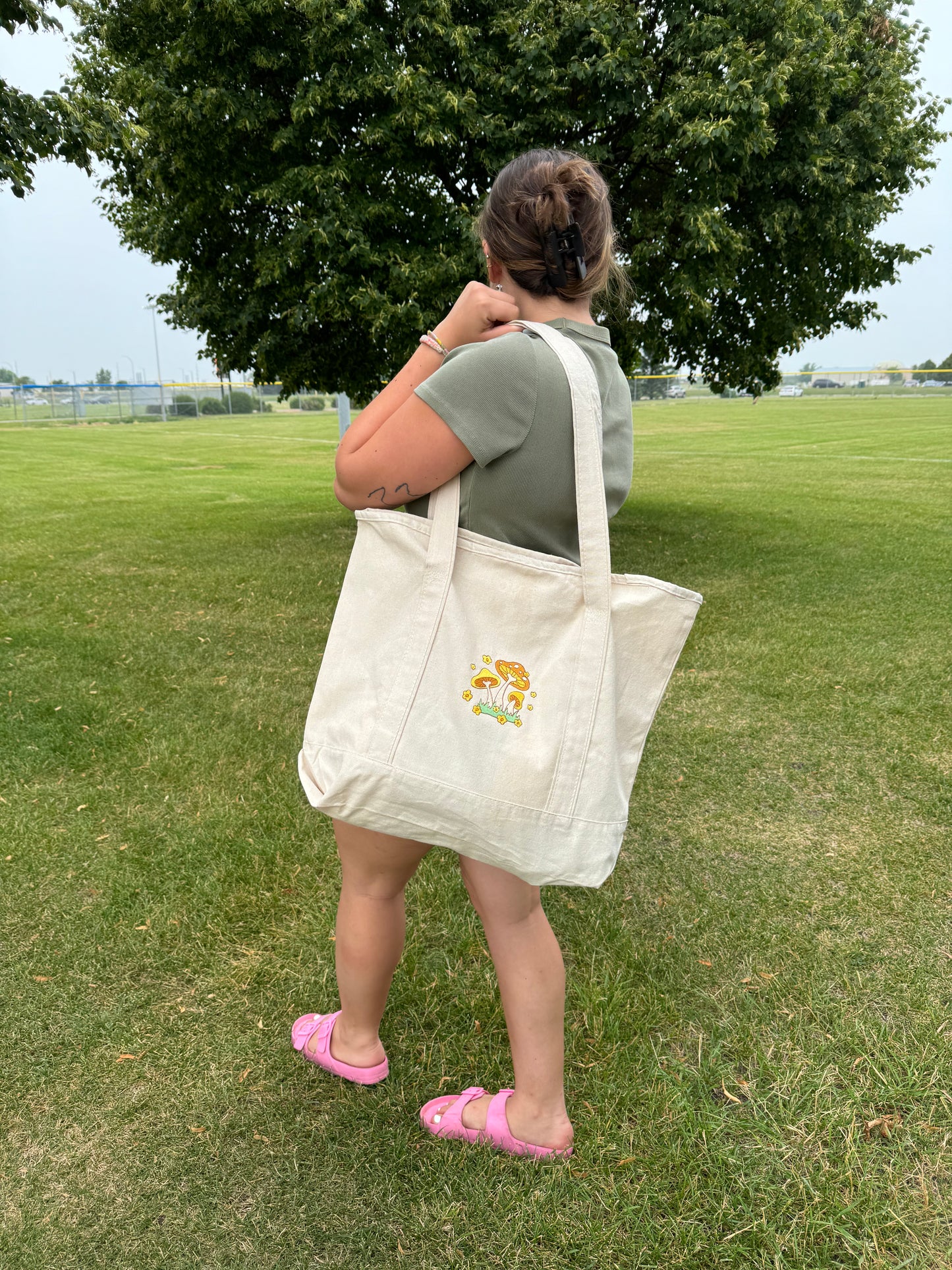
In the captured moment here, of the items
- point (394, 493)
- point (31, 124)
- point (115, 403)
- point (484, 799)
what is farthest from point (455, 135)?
point (115, 403)

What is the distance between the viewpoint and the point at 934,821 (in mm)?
3926

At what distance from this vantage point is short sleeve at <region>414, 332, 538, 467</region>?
5.12 feet

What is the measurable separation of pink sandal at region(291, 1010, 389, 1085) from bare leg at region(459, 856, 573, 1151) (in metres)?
0.41

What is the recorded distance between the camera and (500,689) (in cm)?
172

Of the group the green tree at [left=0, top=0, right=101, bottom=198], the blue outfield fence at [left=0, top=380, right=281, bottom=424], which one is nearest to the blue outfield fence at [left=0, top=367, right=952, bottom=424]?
Answer: the blue outfield fence at [left=0, top=380, right=281, bottom=424]

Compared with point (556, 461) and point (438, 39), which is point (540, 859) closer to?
point (556, 461)

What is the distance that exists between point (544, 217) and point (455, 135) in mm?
7726

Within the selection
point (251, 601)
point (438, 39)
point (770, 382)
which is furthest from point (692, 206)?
point (251, 601)

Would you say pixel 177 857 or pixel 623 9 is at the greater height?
pixel 623 9

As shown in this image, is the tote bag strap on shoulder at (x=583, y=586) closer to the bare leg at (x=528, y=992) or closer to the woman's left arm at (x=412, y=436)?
the woman's left arm at (x=412, y=436)

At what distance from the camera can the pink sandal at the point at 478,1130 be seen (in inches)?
85.5

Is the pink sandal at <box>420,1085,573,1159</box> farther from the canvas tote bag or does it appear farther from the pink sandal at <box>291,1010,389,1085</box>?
the canvas tote bag

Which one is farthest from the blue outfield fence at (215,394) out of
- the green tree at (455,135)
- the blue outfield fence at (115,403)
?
the green tree at (455,135)

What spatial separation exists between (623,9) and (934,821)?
26.2 feet
